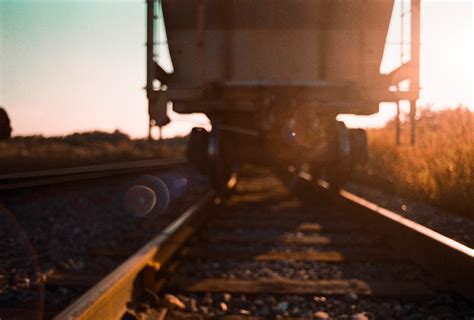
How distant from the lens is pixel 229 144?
614 cm

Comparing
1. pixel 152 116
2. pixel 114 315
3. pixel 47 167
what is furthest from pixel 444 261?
pixel 47 167

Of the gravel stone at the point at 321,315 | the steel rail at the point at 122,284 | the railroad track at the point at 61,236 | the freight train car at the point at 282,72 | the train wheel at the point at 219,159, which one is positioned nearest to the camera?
the steel rail at the point at 122,284

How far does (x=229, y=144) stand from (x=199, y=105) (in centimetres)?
72

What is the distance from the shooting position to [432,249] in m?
2.96

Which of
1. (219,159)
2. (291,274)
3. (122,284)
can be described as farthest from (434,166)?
(122,284)

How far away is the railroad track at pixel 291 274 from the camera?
2.35 metres

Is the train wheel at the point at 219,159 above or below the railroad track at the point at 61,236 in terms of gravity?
above

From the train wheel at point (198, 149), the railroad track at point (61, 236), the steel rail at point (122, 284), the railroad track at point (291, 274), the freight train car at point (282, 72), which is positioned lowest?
the railroad track at point (61, 236)

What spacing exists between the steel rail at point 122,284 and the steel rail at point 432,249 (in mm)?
1631

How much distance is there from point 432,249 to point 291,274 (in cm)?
89

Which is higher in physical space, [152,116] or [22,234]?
[152,116]

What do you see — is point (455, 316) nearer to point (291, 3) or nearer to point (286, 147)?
point (286, 147)

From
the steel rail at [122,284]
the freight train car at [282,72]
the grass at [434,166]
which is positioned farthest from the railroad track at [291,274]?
the grass at [434,166]

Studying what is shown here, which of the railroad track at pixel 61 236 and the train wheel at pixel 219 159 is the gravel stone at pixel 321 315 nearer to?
the railroad track at pixel 61 236
